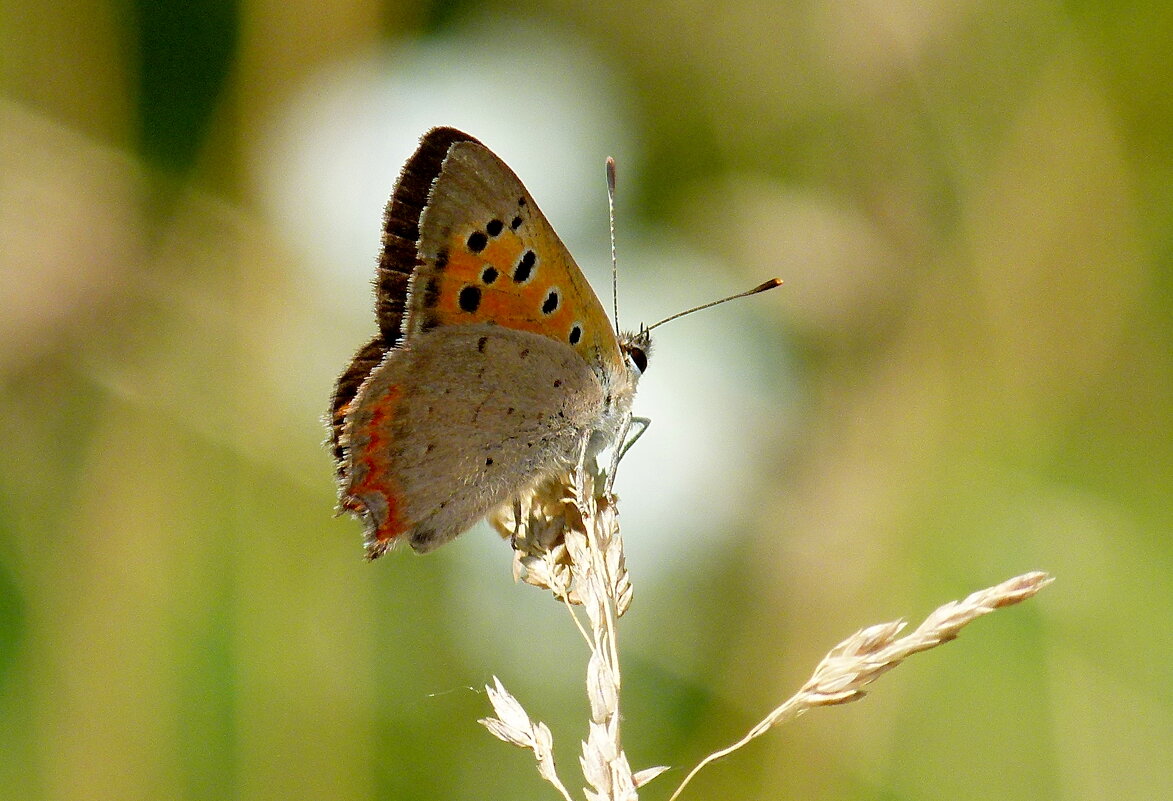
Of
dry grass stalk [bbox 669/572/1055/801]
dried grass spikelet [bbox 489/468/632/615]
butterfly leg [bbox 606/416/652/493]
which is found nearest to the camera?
dry grass stalk [bbox 669/572/1055/801]

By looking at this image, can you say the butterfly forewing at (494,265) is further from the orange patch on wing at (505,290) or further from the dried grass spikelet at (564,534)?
the dried grass spikelet at (564,534)

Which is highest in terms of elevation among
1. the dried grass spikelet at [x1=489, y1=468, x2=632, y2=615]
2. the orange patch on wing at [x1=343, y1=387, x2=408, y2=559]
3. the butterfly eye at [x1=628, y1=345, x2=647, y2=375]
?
the butterfly eye at [x1=628, y1=345, x2=647, y2=375]

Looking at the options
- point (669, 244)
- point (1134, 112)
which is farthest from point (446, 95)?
point (1134, 112)

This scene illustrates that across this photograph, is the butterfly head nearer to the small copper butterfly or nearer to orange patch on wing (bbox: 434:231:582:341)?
the small copper butterfly

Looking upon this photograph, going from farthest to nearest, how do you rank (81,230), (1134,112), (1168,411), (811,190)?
(811,190)
(81,230)
(1134,112)
(1168,411)

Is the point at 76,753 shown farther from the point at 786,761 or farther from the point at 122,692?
the point at 786,761

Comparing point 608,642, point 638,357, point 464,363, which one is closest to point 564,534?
point 608,642

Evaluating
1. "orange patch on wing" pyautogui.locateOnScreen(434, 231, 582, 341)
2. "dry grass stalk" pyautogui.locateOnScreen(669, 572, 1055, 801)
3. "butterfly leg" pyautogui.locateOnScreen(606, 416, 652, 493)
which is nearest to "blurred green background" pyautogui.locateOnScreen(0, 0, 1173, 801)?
"butterfly leg" pyautogui.locateOnScreen(606, 416, 652, 493)
